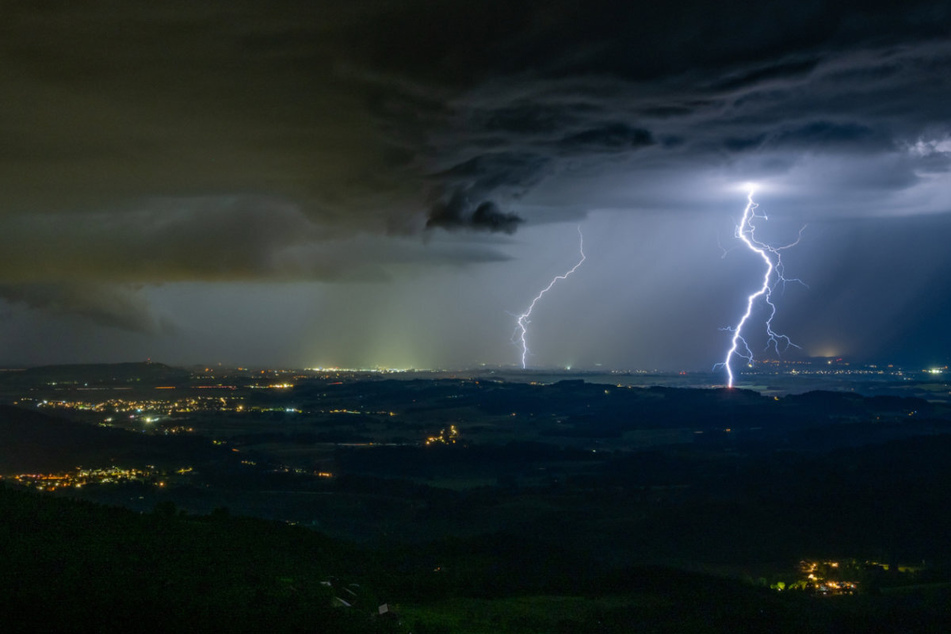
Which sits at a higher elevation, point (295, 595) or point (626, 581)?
point (295, 595)

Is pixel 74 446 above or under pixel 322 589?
under

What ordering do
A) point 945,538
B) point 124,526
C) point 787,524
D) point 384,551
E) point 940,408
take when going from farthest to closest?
1. point 940,408
2. point 787,524
3. point 945,538
4. point 384,551
5. point 124,526

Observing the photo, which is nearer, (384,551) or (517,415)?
(384,551)

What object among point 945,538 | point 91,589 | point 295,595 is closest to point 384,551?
point 295,595

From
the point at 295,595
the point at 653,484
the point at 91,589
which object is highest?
the point at 91,589

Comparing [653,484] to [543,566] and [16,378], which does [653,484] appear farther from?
[16,378]

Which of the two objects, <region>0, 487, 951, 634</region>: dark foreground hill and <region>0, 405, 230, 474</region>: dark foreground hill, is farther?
<region>0, 405, 230, 474</region>: dark foreground hill

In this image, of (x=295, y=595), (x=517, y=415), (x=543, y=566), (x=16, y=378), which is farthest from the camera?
(x=16, y=378)

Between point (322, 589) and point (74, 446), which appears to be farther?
point (74, 446)

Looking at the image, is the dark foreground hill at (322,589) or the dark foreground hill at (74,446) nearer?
the dark foreground hill at (322,589)
